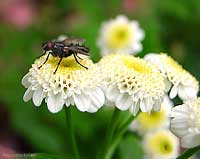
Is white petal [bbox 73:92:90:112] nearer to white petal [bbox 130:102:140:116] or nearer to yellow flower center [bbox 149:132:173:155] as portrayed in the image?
white petal [bbox 130:102:140:116]

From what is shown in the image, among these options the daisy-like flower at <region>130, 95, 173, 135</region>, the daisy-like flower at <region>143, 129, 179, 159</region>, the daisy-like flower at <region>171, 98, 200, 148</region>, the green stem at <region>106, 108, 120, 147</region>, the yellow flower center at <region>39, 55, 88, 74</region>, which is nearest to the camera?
the daisy-like flower at <region>171, 98, 200, 148</region>

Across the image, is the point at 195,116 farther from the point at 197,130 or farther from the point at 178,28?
the point at 178,28

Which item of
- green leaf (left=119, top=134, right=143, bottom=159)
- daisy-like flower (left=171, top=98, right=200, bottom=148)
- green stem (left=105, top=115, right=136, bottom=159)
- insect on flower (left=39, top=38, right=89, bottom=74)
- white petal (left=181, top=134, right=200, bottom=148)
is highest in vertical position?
insect on flower (left=39, top=38, right=89, bottom=74)

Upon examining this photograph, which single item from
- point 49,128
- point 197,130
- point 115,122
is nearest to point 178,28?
point 49,128

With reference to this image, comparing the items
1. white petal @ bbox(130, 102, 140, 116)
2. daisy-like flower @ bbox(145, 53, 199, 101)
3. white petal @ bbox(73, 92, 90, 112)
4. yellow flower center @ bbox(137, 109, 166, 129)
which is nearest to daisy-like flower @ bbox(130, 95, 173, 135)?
yellow flower center @ bbox(137, 109, 166, 129)

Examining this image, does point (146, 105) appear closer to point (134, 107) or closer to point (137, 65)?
point (134, 107)

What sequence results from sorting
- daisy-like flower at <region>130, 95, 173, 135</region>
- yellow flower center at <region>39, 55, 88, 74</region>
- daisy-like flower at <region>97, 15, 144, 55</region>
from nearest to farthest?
yellow flower center at <region>39, 55, 88, 74</region> → daisy-like flower at <region>130, 95, 173, 135</region> → daisy-like flower at <region>97, 15, 144, 55</region>
